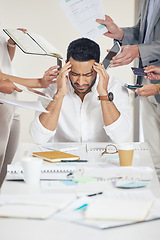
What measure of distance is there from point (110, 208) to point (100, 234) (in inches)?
4.9

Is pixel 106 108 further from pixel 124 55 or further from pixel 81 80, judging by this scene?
pixel 124 55

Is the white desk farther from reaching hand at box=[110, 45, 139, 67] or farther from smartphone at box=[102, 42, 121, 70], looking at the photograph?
reaching hand at box=[110, 45, 139, 67]

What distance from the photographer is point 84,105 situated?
7.59 feet

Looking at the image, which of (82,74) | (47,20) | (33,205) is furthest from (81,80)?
(47,20)

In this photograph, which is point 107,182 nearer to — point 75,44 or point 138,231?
point 138,231

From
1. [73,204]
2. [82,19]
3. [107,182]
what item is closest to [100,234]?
[73,204]

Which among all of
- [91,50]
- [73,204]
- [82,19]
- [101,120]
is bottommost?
[101,120]

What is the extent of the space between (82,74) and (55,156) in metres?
0.63

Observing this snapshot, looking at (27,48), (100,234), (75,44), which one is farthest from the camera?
(75,44)

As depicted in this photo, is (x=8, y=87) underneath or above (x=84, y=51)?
underneath

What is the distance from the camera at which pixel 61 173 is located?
4.87ft

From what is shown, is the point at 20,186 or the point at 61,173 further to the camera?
the point at 61,173

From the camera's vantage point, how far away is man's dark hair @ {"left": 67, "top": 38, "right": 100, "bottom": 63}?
2.19m

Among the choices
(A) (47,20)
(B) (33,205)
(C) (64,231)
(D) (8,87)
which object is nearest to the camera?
(C) (64,231)
